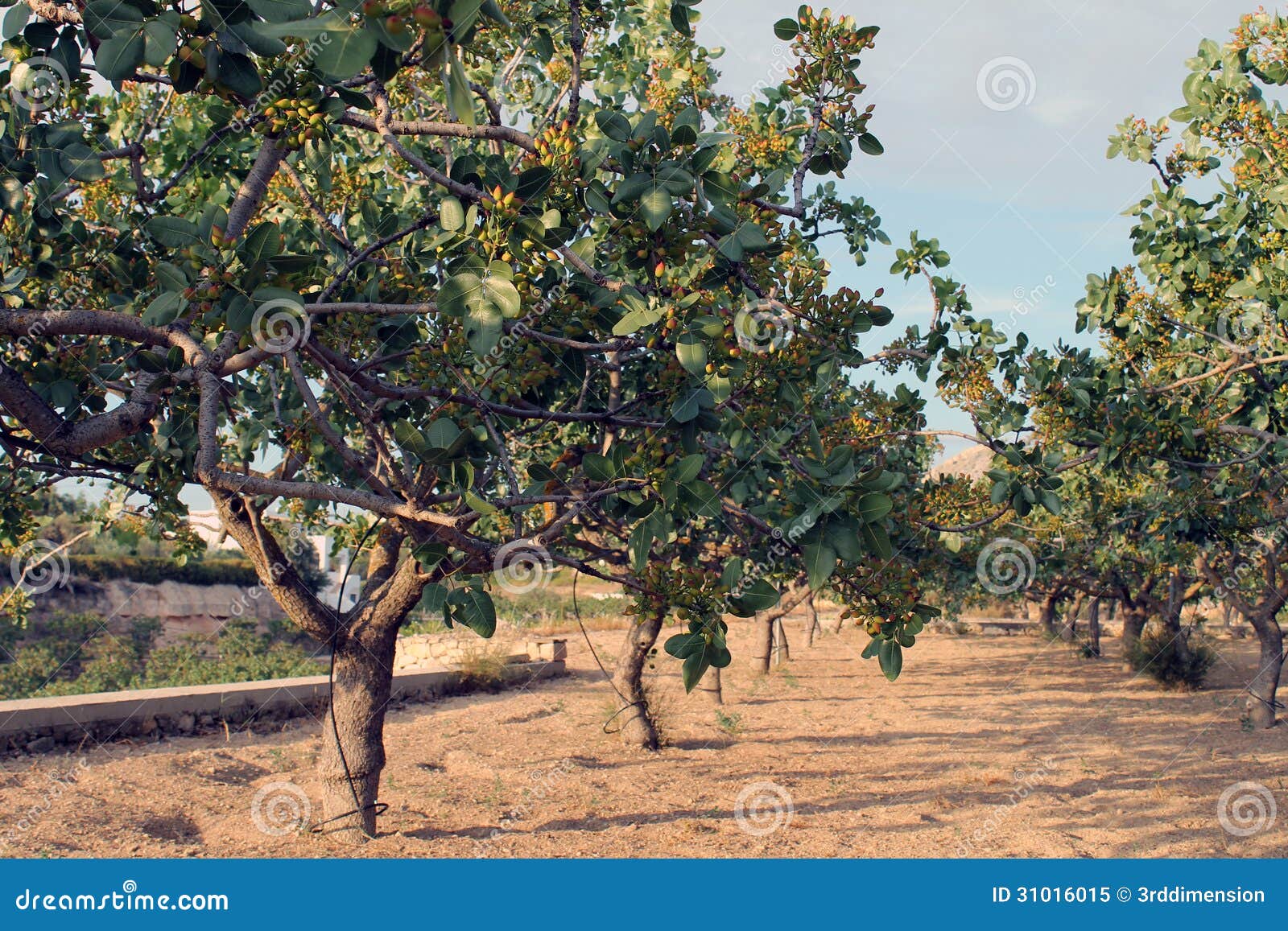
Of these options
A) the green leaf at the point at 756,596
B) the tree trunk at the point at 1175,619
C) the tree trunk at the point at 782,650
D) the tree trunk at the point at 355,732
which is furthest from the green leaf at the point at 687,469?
the tree trunk at the point at 782,650

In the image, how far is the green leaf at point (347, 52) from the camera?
1.90 metres

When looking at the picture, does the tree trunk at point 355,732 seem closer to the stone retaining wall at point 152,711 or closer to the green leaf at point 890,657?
the green leaf at point 890,657

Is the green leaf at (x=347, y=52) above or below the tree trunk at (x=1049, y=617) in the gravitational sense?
above

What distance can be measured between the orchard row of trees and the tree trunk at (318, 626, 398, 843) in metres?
0.02

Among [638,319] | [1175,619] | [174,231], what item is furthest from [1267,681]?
[174,231]

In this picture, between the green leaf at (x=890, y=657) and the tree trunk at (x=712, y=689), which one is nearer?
the green leaf at (x=890, y=657)

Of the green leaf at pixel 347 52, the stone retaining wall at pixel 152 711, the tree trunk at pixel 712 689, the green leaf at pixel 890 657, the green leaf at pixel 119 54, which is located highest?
the green leaf at pixel 119 54

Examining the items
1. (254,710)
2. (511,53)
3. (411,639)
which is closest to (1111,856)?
(511,53)

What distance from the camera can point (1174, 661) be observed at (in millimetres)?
17312

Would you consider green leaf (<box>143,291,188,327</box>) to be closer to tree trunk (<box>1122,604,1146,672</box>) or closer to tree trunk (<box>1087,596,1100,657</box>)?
tree trunk (<box>1122,604,1146,672</box>)

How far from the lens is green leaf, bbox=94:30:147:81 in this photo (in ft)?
7.55

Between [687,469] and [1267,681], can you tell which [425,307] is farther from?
[1267,681]

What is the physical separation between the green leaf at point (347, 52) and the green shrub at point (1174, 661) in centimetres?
1884

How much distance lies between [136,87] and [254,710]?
251 inches
